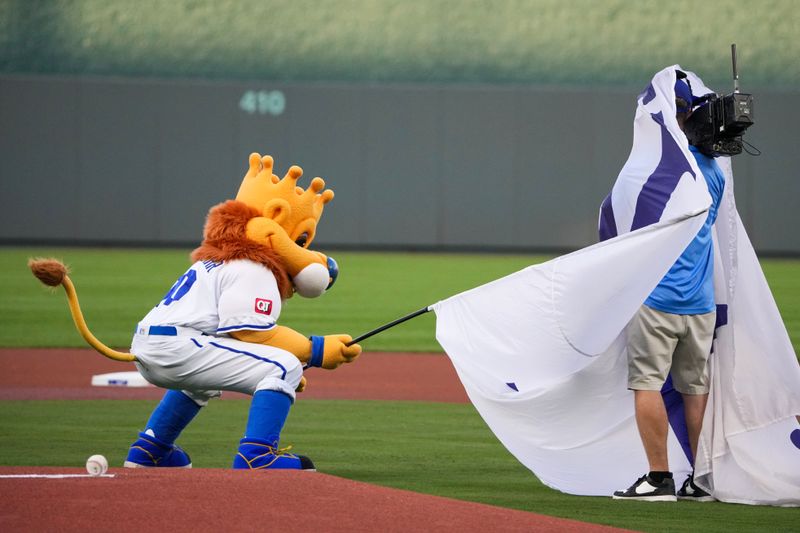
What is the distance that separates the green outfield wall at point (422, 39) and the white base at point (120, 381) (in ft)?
71.5

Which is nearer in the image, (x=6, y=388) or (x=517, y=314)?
(x=517, y=314)

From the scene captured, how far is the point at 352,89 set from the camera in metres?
31.3

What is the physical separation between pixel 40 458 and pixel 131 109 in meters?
24.5

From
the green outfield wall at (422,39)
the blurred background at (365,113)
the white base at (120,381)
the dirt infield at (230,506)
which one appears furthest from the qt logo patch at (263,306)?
the green outfield wall at (422,39)

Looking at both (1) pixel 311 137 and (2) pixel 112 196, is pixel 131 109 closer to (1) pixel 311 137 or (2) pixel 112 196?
(2) pixel 112 196

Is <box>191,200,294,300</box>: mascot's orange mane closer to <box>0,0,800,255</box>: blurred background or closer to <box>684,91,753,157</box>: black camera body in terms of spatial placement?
→ <box>684,91,753,157</box>: black camera body

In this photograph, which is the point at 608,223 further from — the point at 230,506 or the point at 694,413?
the point at 230,506

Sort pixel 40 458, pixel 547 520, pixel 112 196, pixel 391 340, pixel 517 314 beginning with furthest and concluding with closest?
1. pixel 112 196
2. pixel 391 340
3. pixel 40 458
4. pixel 517 314
5. pixel 547 520

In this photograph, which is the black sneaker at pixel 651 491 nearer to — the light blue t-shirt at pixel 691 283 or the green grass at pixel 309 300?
the light blue t-shirt at pixel 691 283

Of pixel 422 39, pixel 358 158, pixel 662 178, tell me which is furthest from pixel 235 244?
pixel 422 39

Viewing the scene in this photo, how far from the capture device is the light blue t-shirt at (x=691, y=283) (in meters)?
6.43

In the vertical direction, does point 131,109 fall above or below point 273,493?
above

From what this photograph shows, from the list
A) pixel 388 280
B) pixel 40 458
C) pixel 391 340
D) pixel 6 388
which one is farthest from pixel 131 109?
pixel 40 458


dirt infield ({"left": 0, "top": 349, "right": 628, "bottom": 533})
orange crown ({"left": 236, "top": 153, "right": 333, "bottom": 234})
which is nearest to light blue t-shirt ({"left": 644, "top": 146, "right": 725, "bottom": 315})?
dirt infield ({"left": 0, "top": 349, "right": 628, "bottom": 533})
